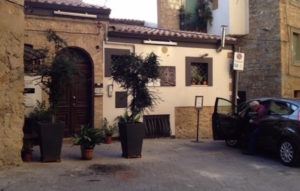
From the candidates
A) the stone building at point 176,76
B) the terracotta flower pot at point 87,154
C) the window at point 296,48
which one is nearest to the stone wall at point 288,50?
the window at point 296,48

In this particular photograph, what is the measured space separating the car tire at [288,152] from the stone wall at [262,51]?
34.3 ft

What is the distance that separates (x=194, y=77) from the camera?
15422mm

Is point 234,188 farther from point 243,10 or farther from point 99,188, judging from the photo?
point 243,10

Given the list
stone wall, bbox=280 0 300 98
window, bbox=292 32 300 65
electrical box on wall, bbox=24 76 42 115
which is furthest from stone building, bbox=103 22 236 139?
window, bbox=292 32 300 65

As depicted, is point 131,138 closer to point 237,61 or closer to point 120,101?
point 120,101

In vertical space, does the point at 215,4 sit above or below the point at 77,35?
above

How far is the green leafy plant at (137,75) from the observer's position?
9.93m

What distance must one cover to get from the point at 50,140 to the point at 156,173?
2.57 m

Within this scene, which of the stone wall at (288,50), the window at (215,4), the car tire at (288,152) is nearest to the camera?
the car tire at (288,152)

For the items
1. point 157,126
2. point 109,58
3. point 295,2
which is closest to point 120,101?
point 109,58

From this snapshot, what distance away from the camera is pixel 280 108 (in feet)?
34.2

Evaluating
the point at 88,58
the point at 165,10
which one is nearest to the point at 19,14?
the point at 88,58

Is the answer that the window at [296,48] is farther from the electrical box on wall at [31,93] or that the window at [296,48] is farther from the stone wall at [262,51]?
the electrical box on wall at [31,93]

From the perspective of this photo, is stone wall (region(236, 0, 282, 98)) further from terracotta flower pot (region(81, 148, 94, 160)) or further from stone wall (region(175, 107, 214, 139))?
terracotta flower pot (region(81, 148, 94, 160))
